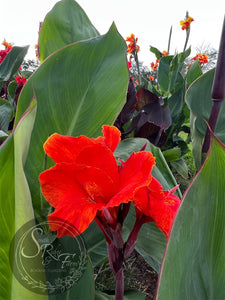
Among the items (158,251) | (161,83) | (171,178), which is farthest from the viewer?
(161,83)

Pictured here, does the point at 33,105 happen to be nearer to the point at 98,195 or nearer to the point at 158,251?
the point at 98,195

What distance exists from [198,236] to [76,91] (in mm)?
353

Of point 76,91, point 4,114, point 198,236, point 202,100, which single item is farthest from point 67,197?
point 4,114

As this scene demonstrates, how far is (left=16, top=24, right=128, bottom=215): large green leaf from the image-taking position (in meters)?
0.51

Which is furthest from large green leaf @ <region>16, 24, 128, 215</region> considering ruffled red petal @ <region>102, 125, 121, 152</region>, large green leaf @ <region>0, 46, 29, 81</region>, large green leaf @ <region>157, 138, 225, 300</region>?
large green leaf @ <region>0, 46, 29, 81</region>

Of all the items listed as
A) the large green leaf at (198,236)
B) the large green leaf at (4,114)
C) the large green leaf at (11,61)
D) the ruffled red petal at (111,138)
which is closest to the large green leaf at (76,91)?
the ruffled red petal at (111,138)

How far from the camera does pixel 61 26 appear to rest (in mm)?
708

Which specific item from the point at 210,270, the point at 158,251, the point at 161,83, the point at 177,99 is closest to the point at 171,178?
the point at 158,251

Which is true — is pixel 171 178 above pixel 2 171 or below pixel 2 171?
below

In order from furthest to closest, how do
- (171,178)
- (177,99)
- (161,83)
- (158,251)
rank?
(161,83) → (177,99) → (171,178) → (158,251)

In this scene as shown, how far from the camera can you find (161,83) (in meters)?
1.96

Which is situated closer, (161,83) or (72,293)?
(72,293)

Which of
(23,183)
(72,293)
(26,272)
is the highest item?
(23,183)

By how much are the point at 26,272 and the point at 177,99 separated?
149 cm
